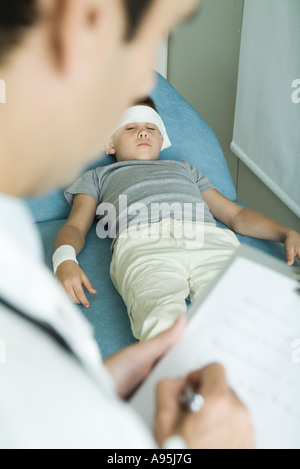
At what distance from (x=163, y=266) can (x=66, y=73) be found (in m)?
0.91

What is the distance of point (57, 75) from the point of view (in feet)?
1.16

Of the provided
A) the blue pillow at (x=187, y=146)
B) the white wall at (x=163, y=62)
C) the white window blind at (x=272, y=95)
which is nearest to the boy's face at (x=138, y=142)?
the blue pillow at (x=187, y=146)

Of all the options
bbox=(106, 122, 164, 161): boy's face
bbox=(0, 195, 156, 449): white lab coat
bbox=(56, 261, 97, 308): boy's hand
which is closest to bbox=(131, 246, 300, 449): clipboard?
bbox=(0, 195, 156, 449): white lab coat

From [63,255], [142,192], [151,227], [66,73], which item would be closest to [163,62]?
[142,192]

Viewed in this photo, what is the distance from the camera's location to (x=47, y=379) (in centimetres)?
35

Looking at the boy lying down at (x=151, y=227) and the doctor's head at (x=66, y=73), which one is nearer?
the doctor's head at (x=66, y=73)

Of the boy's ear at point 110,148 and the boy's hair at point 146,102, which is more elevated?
the boy's hair at point 146,102

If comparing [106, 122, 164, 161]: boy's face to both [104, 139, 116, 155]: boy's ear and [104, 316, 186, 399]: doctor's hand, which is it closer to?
[104, 139, 116, 155]: boy's ear

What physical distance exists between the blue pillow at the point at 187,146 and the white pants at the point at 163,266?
41cm

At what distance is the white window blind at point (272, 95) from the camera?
1750mm

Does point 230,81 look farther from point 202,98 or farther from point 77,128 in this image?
point 77,128

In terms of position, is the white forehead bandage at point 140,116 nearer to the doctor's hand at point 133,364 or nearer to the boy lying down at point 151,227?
the boy lying down at point 151,227

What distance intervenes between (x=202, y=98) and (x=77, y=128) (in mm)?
2377
